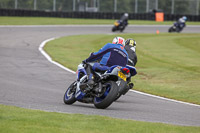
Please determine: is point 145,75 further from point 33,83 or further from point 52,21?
point 52,21

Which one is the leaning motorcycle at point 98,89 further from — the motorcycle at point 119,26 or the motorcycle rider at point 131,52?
the motorcycle at point 119,26

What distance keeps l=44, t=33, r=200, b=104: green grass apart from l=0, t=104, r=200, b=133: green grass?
4.20 m

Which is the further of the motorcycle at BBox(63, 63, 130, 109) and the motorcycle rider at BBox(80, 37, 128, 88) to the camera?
the motorcycle rider at BBox(80, 37, 128, 88)

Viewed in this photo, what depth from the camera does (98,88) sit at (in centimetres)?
871

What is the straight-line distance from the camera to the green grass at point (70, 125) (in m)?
6.20

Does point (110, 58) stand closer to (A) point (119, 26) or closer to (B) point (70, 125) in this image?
(B) point (70, 125)

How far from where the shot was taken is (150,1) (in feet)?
162

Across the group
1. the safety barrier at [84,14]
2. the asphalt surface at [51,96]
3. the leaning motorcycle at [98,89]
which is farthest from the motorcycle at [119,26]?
the leaning motorcycle at [98,89]

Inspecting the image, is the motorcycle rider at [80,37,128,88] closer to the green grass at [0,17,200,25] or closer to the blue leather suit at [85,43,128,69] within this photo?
the blue leather suit at [85,43,128,69]

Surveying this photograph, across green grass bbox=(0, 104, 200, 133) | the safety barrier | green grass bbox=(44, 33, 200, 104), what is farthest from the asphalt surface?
the safety barrier

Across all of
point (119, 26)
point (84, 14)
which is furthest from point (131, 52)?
point (84, 14)

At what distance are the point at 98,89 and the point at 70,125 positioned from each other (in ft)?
7.36

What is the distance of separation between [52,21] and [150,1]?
46.4 ft

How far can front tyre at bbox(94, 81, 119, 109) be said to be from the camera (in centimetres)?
837
